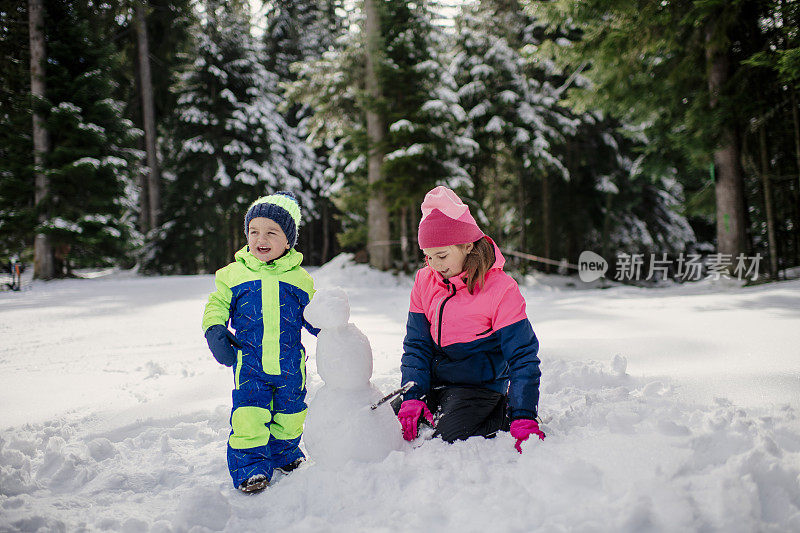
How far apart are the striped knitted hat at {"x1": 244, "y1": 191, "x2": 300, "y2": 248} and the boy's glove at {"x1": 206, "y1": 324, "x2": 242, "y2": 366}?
57 centimetres

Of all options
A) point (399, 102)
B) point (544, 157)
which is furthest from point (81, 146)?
point (544, 157)

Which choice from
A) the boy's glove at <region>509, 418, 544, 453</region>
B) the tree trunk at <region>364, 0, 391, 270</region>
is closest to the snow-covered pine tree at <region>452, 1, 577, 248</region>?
the tree trunk at <region>364, 0, 391, 270</region>

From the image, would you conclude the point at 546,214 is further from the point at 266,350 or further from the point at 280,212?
the point at 266,350

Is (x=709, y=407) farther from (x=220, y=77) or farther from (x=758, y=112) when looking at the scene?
(x=220, y=77)

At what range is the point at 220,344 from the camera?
1.97 metres

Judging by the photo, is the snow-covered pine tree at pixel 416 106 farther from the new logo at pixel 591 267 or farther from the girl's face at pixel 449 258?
the girl's face at pixel 449 258

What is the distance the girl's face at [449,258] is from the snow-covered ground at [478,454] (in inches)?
32.0

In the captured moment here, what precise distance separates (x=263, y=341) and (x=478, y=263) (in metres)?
1.13

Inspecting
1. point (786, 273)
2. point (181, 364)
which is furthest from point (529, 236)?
point (181, 364)

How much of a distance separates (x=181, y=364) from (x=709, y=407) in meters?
4.01

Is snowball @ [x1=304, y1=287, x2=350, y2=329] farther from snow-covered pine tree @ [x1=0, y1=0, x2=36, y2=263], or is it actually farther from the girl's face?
snow-covered pine tree @ [x1=0, y1=0, x2=36, y2=263]

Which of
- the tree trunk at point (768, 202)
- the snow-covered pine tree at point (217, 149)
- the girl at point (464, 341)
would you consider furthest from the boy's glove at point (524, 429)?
the snow-covered pine tree at point (217, 149)

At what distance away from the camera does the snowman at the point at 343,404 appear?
5.83ft

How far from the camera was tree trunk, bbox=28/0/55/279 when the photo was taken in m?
12.0
